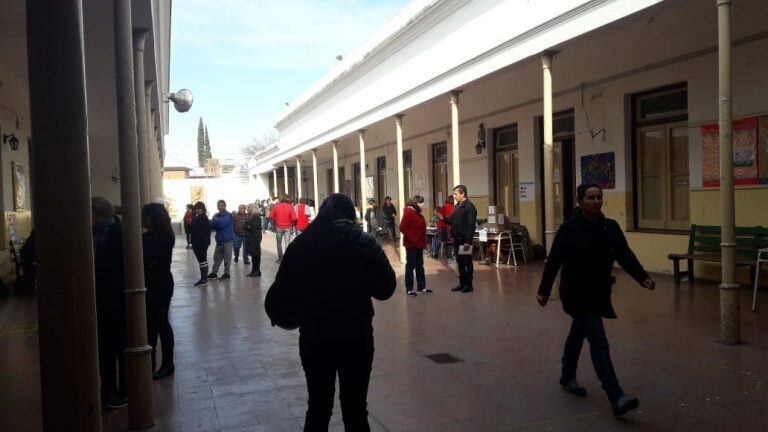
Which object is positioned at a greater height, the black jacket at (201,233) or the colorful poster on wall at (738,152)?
the colorful poster on wall at (738,152)

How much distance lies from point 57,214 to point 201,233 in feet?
30.8

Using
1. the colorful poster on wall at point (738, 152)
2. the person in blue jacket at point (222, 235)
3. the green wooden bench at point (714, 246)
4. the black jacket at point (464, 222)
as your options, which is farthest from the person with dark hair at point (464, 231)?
the person in blue jacket at point (222, 235)

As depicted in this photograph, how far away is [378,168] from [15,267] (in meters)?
14.7

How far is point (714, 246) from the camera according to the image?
937 centimetres

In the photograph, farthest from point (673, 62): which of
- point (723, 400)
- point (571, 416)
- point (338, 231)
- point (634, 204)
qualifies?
point (338, 231)

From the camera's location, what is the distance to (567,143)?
1316 centimetres

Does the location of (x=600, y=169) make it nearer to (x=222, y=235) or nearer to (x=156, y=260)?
(x=222, y=235)

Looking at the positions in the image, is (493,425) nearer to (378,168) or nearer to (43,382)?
(43,382)

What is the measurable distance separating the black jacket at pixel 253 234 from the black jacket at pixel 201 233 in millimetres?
1316

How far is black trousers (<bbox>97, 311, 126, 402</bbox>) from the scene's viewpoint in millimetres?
4719

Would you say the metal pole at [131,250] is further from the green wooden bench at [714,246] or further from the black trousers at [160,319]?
the green wooden bench at [714,246]

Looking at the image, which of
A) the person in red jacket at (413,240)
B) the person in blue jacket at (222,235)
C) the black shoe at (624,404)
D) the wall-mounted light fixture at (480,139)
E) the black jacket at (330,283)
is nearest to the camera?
the black jacket at (330,283)

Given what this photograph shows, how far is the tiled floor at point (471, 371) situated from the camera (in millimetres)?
4297

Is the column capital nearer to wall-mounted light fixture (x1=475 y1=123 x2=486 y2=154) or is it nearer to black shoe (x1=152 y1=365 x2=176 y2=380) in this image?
black shoe (x1=152 y1=365 x2=176 y2=380)
